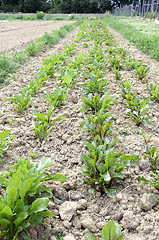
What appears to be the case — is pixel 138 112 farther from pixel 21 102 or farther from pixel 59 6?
pixel 59 6

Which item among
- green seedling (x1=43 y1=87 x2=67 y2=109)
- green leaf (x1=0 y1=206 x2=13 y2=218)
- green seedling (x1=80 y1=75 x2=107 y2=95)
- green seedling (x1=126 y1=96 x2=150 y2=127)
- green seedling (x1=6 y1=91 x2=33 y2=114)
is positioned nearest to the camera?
green leaf (x1=0 y1=206 x2=13 y2=218)

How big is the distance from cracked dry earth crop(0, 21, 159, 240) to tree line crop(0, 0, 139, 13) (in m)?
59.8

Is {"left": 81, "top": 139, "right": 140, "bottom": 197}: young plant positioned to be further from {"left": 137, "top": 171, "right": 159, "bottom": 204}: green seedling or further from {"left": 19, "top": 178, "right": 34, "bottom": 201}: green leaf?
{"left": 19, "top": 178, "right": 34, "bottom": 201}: green leaf

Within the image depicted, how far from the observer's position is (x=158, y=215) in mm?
1778

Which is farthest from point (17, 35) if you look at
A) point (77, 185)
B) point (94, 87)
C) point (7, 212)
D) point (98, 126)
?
point (7, 212)

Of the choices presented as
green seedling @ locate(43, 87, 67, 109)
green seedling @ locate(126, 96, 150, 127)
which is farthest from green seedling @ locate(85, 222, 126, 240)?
green seedling @ locate(43, 87, 67, 109)

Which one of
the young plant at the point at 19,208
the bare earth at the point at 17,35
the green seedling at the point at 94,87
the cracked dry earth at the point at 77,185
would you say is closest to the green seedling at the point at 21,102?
→ the cracked dry earth at the point at 77,185

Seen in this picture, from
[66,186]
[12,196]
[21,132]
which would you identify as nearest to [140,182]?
[66,186]

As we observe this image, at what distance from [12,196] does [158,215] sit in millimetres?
1203

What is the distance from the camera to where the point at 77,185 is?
2135mm

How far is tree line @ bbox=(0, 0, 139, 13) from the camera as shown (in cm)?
5441

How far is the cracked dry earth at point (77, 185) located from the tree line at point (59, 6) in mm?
59831

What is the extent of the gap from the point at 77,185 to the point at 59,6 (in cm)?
6648

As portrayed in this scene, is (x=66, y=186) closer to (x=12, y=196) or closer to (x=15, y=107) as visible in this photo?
(x=12, y=196)
